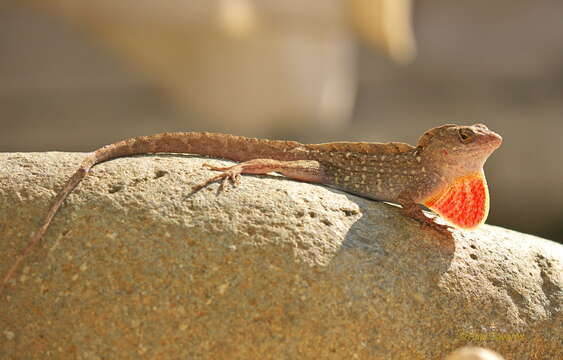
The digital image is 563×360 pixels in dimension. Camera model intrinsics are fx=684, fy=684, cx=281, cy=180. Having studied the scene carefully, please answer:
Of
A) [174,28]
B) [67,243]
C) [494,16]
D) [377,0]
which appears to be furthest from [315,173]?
[494,16]

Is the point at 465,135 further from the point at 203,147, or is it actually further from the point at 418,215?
the point at 203,147

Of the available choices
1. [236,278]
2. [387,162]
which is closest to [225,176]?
[236,278]

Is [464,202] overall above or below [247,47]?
below

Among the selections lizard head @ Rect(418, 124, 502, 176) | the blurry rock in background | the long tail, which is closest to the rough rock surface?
the long tail

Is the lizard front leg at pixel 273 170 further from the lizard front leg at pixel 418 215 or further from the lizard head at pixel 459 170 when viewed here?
the lizard head at pixel 459 170

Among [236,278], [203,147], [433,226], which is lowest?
[236,278]

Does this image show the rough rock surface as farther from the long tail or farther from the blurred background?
the blurred background

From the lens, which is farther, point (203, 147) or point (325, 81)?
point (325, 81)

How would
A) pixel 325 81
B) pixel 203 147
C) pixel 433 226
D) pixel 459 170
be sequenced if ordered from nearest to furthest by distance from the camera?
1. pixel 433 226
2. pixel 459 170
3. pixel 203 147
4. pixel 325 81
